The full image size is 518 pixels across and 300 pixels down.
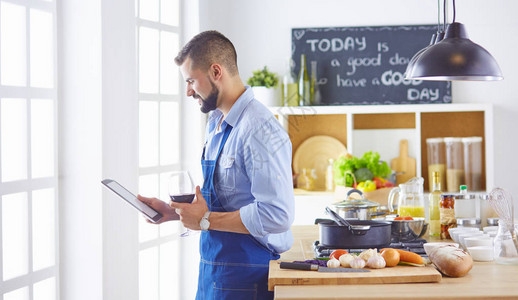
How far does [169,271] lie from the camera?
445 cm

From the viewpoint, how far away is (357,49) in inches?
202

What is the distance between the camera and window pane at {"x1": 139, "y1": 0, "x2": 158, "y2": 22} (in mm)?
4066

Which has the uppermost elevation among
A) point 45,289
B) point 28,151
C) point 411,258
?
point 28,151

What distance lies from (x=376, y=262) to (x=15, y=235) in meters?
1.67

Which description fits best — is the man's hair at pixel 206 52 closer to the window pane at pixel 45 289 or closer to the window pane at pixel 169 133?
the window pane at pixel 45 289

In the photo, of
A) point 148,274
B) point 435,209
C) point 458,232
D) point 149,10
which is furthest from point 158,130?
point 458,232

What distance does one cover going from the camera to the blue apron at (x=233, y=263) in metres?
2.33

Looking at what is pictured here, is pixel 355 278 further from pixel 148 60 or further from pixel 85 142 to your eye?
pixel 148 60

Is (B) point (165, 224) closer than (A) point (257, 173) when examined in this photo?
No

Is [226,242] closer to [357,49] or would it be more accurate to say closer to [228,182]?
[228,182]

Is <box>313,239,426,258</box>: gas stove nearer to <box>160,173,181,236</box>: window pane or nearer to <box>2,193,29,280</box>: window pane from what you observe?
<box>2,193,29,280</box>: window pane

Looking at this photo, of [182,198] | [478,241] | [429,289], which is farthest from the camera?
[478,241]

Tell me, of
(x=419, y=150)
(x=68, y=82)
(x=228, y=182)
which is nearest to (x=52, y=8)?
(x=68, y=82)

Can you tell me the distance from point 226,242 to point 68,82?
137 centimetres
